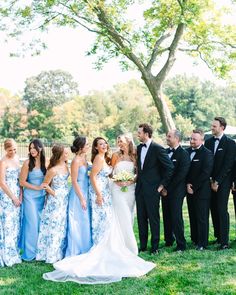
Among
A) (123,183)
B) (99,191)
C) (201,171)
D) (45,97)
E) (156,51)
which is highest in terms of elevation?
(45,97)

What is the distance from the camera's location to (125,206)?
23.7ft

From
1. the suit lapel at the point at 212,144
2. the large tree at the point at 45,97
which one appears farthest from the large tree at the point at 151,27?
the large tree at the point at 45,97

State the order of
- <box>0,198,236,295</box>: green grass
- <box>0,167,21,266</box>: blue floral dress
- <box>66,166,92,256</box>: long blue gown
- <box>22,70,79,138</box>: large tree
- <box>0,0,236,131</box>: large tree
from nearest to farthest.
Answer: <box>0,198,236,295</box>: green grass, <box>0,167,21,266</box>: blue floral dress, <box>66,166,92,256</box>: long blue gown, <box>0,0,236,131</box>: large tree, <box>22,70,79,138</box>: large tree

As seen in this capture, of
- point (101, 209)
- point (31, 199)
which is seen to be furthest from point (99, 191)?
point (31, 199)

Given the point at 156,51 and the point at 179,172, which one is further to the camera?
the point at 156,51

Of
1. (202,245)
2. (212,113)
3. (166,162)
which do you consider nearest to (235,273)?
(202,245)

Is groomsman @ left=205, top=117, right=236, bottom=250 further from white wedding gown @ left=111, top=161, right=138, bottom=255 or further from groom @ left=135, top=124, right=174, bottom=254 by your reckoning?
white wedding gown @ left=111, top=161, right=138, bottom=255

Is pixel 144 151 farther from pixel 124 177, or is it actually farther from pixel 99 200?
pixel 99 200

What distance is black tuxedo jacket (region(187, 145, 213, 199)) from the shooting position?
7.27m

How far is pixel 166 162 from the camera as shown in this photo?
23.3 ft

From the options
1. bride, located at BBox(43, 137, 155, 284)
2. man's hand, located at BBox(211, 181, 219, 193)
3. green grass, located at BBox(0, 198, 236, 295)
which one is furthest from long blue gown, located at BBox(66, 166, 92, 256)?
man's hand, located at BBox(211, 181, 219, 193)

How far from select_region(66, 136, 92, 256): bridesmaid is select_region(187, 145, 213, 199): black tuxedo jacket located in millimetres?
1771

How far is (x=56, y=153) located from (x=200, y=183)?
239cm

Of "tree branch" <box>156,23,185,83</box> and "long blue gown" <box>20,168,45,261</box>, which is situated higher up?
"tree branch" <box>156,23,185,83</box>
